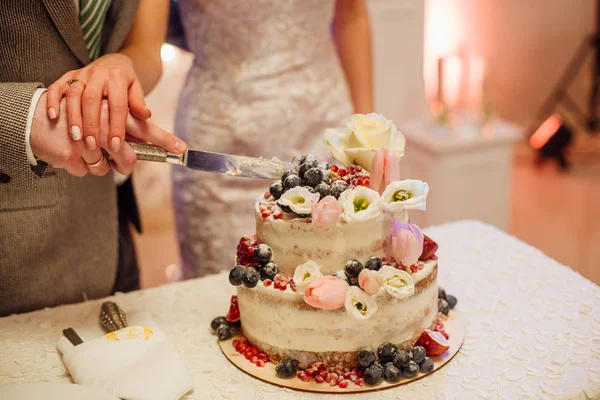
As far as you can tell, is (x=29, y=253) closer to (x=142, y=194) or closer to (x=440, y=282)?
(x=440, y=282)

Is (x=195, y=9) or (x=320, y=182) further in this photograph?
(x=195, y=9)

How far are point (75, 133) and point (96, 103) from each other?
0.07 meters

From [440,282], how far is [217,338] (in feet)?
1.63

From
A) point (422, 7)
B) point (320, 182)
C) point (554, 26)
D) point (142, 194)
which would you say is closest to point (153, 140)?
point (320, 182)

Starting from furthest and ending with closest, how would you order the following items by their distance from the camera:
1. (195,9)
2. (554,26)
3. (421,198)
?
(554,26)
(195,9)
(421,198)

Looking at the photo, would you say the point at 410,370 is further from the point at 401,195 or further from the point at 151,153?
the point at 151,153

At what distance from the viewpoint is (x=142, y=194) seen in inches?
168

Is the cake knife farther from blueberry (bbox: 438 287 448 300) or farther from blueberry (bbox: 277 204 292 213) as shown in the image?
blueberry (bbox: 438 287 448 300)

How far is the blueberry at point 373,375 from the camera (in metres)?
1.04

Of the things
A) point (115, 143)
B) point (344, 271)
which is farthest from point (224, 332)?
point (115, 143)

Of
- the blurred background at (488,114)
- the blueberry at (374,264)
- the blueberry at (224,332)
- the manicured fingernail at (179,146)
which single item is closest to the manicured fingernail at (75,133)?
the manicured fingernail at (179,146)

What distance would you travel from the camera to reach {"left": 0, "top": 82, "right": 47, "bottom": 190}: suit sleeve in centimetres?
109

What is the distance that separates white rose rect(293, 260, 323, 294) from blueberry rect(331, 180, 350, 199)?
0.12 meters

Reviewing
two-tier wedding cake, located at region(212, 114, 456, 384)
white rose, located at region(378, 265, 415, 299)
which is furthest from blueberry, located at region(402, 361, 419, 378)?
white rose, located at region(378, 265, 415, 299)
